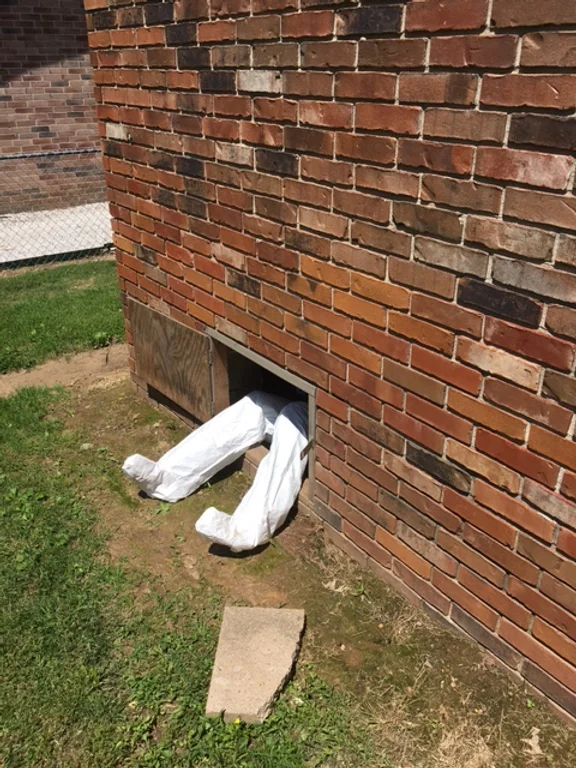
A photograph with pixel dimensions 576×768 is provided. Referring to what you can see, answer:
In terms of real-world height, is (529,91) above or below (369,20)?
below

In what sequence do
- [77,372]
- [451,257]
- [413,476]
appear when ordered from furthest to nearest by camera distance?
[77,372] → [413,476] → [451,257]

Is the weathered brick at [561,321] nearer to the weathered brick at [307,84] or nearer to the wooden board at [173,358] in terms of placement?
the weathered brick at [307,84]

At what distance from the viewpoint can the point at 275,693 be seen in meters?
2.46

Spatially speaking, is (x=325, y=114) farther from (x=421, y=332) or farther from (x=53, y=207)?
(x=53, y=207)

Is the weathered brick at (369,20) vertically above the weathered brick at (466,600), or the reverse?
the weathered brick at (369,20)

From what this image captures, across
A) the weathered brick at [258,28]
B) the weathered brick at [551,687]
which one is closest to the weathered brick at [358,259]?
the weathered brick at [258,28]

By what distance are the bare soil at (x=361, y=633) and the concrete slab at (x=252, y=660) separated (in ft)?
0.35

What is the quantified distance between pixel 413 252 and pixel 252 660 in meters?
1.60

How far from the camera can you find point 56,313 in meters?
6.38

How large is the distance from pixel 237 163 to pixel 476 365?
1.49m

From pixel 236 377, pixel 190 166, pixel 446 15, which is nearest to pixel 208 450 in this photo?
pixel 236 377

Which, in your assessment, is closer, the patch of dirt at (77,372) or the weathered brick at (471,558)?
the weathered brick at (471,558)

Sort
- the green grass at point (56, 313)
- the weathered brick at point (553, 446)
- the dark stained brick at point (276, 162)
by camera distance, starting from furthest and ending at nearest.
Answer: the green grass at point (56, 313) < the dark stained brick at point (276, 162) < the weathered brick at point (553, 446)

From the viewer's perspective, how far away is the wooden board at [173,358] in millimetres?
3896
